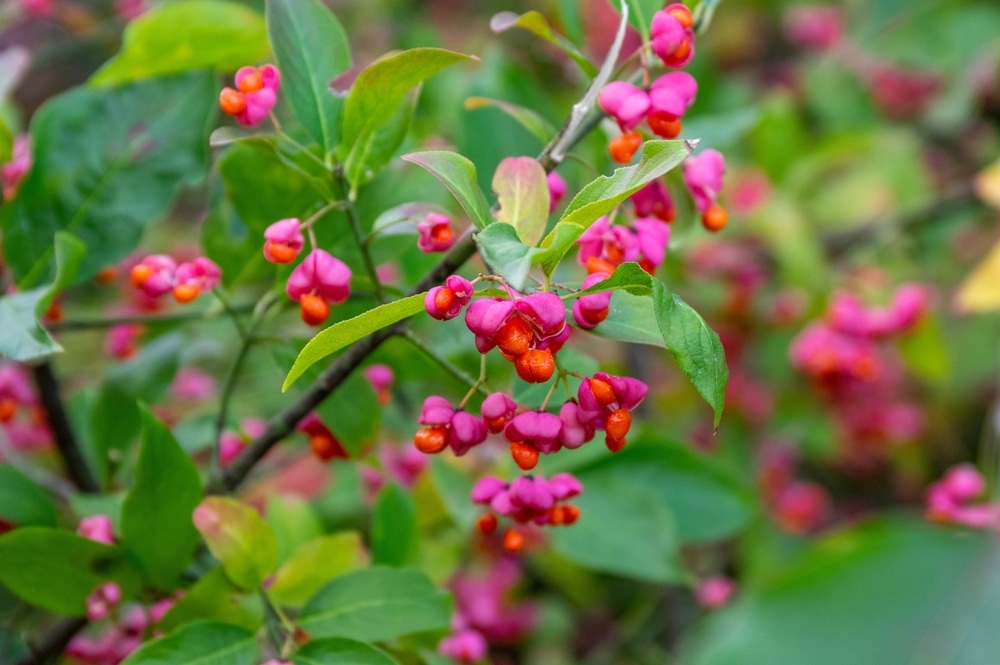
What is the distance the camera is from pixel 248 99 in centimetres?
60

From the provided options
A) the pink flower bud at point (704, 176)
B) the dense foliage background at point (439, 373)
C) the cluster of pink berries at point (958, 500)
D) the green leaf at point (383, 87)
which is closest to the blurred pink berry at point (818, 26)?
the dense foliage background at point (439, 373)

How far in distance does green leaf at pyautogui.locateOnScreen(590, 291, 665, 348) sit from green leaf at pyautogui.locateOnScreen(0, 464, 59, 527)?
47cm

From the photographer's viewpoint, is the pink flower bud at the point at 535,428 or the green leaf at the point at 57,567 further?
Answer: the green leaf at the point at 57,567

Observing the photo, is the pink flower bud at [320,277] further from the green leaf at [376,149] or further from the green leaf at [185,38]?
the green leaf at [185,38]

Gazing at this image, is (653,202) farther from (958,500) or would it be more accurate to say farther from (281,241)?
(958,500)

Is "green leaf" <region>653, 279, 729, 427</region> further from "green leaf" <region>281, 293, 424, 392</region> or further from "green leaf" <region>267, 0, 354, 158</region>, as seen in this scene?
"green leaf" <region>267, 0, 354, 158</region>

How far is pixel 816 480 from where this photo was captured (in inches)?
82.0

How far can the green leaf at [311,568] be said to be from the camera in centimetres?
73

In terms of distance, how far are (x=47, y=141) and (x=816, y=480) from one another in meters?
1.74

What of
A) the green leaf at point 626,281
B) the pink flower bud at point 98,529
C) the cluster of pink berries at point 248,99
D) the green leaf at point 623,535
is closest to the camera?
the green leaf at point 626,281

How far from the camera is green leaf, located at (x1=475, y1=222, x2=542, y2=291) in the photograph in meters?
0.45

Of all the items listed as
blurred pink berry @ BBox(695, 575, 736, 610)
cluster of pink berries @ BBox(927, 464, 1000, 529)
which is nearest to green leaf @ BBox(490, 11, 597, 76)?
cluster of pink berries @ BBox(927, 464, 1000, 529)

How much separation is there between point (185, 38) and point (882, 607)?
75 cm

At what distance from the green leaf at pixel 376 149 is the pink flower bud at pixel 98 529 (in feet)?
1.07
